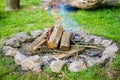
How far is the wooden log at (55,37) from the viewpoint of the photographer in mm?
4469

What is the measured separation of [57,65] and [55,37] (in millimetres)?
664

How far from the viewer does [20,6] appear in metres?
8.07

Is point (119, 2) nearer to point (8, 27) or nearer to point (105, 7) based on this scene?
point (105, 7)

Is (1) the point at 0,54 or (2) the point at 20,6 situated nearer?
(1) the point at 0,54

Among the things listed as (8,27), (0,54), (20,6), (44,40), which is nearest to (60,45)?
(44,40)

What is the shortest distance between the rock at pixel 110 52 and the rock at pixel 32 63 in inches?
37.8

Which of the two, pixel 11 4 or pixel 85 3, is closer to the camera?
pixel 85 3

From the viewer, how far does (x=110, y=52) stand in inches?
171

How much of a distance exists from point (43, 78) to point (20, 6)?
14.7 feet

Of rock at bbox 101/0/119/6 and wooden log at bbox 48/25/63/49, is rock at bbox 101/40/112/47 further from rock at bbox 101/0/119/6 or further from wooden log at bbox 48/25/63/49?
rock at bbox 101/0/119/6

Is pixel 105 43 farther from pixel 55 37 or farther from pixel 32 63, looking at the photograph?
pixel 32 63

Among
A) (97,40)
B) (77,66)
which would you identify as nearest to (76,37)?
(97,40)

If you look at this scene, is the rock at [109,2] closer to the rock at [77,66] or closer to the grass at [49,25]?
the grass at [49,25]

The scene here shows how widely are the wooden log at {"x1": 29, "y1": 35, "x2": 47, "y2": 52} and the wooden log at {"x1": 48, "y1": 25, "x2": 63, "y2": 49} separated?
0.17m
